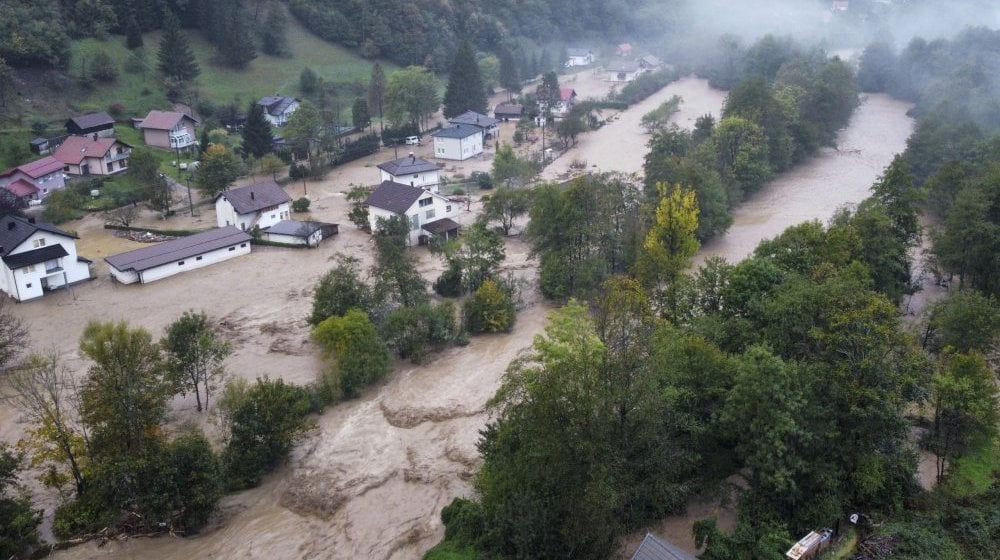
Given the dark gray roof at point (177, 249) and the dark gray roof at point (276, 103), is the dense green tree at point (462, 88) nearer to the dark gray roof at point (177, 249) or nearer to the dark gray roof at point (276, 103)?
the dark gray roof at point (276, 103)

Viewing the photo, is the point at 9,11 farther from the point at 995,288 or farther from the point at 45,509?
the point at 995,288

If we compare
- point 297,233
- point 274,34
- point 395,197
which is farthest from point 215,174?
point 274,34

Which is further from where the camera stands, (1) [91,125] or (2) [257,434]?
(1) [91,125]

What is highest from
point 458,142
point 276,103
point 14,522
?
point 14,522

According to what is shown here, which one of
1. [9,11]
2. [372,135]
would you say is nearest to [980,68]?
[372,135]

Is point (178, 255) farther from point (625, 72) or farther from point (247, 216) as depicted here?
point (625, 72)

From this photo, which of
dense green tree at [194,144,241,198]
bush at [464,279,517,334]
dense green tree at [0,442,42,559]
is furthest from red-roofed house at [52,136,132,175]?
dense green tree at [0,442,42,559]

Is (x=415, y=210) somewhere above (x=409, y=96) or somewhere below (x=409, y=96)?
below
